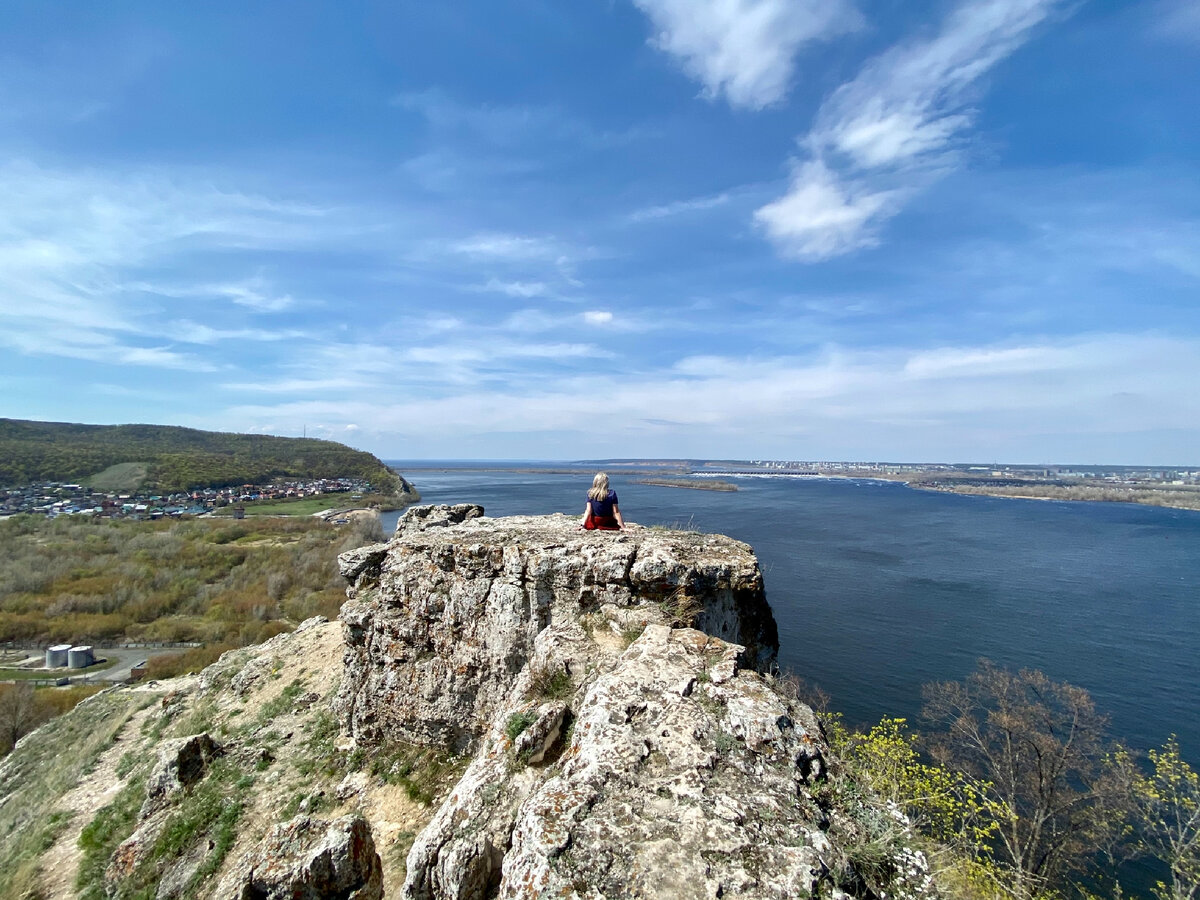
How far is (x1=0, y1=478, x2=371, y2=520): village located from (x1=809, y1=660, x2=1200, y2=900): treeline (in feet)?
315

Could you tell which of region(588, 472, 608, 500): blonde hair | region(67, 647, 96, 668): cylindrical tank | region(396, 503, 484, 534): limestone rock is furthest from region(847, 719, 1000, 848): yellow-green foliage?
region(67, 647, 96, 668): cylindrical tank

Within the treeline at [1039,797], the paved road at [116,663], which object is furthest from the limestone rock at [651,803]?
the paved road at [116,663]

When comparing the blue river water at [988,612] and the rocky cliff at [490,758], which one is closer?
the rocky cliff at [490,758]

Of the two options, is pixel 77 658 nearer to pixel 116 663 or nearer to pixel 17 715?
pixel 116 663

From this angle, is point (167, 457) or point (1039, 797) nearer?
point (1039, 797)

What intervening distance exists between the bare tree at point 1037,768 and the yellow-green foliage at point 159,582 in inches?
1573

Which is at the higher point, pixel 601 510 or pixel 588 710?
pixel 601 510

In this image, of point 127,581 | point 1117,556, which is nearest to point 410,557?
point 127,581

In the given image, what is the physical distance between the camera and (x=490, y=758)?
5637 mm

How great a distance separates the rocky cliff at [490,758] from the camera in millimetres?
3938

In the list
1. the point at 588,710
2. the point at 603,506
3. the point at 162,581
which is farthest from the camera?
the point at 162,581

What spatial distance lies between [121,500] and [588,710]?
113m

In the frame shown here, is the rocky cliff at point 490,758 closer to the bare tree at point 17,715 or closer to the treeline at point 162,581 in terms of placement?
the bare tree at point 17,715

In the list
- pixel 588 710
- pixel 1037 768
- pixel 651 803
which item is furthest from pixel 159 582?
pixel 1037 768
